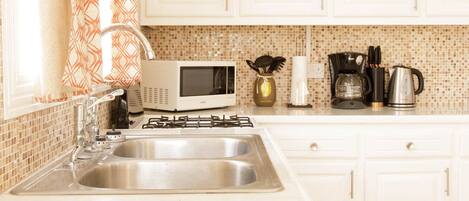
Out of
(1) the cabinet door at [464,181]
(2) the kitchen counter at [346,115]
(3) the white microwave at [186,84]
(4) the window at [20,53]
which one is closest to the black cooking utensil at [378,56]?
(2) the kitchen counter at [346,115]

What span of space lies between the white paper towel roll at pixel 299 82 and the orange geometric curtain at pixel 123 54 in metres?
1.25

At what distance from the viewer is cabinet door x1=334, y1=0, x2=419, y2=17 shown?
3059mm

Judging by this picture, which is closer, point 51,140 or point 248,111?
point 51,140

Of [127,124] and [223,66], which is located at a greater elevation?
[223,66]

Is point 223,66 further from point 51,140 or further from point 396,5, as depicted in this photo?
point 51,140

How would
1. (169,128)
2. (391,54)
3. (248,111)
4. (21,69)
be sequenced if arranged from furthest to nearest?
1. (391,54)
2. (248,111)
3. (169,128)
4. (21,69)

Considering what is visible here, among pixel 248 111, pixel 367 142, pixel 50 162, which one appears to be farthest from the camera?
pixel 248 111

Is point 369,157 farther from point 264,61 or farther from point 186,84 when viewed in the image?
point 186,84

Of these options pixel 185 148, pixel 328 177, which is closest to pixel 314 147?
pixel 328 177

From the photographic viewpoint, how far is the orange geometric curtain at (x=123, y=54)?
2158 mm

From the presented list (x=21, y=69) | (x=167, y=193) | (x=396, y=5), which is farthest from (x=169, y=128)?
(x=396, y=5)

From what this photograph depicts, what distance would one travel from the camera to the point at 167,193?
1.19 meters

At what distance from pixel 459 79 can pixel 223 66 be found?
4.97 ft

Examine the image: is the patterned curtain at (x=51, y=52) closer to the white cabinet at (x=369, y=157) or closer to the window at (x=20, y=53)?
the window at (x=20, y=53)
